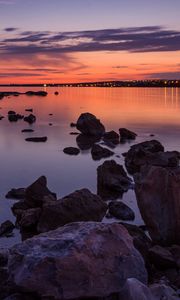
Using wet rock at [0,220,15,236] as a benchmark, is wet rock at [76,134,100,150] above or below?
below

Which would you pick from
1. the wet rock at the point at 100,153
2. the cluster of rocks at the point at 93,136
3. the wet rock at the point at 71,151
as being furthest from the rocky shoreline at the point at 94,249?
the cluster of rocks at the point at 93,136

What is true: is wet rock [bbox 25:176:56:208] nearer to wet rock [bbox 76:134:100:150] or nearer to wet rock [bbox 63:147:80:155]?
wet rock [bbox 63:147:80:155]

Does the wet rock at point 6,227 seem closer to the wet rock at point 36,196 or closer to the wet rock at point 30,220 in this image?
the wet rock at point 30,220

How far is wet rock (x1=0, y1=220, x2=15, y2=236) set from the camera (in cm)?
1586

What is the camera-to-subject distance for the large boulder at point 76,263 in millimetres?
8711

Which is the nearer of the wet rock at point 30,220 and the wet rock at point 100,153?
the wet rock at point 30,220

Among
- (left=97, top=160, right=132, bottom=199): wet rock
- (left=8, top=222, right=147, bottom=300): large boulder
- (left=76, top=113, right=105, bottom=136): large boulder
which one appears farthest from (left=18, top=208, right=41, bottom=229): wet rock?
(left=76, top=113, right=105, bottom=136): large boulder

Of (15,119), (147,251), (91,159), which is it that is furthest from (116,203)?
(15,119)

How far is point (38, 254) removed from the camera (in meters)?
8.96

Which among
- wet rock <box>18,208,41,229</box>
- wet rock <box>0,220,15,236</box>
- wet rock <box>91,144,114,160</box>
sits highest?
wet rock <box>18,208,41,229</box>

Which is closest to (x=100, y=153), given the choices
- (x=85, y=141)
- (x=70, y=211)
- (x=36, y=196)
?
(x=85, y=141)

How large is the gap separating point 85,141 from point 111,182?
2340 cm

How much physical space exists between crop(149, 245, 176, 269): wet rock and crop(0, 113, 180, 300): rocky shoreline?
26mm

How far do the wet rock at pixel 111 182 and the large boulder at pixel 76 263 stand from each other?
1207 cm
